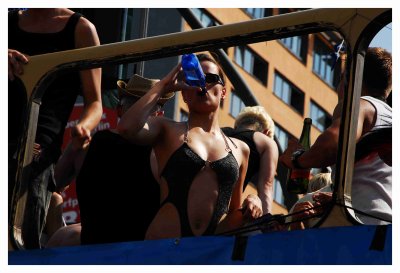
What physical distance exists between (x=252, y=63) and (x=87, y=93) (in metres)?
45.7

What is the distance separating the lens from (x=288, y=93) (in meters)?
55.0

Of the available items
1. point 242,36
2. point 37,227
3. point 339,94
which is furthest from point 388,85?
point 37,227

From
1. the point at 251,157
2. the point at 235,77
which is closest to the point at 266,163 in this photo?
the point at 251,157

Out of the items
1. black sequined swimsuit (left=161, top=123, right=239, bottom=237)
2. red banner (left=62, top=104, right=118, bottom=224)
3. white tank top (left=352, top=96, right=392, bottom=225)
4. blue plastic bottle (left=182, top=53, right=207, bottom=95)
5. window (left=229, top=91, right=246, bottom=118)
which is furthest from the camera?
window (left=229, top=91, right=246, bottom=118)

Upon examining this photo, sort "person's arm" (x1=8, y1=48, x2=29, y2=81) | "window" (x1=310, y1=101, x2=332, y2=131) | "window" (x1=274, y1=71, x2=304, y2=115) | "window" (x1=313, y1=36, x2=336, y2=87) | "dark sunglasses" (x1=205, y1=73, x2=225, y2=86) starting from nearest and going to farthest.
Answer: "person's arm" (x1=8, y1=48, x2=29, y2=81) → "dark sunglasses" (x1=205, y1=73, x2=225, y2=86) → "window" (x1=274, y1=71, x2=304, y2=115) → "window" (x1=310, y1=101, x2=332, y2=131) → "window" (x1=313, y1=36, x2=336, y2=87)

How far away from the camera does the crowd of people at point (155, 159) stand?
5711mm

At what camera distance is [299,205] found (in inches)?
232

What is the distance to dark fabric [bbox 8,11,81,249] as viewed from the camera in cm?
598

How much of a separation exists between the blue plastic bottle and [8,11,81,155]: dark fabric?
57 centimetres

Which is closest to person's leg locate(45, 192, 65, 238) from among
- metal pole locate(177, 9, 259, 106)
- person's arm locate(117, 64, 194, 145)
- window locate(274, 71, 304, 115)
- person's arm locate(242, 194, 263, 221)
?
person's arm locate(117, 64, 194, 145)

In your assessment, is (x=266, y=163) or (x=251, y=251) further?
(x=266, y=163)

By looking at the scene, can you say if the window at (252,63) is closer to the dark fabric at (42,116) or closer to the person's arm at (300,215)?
the dark fabric at (42,116)

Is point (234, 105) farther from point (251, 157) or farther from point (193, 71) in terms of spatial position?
Answer: point (193, 71)

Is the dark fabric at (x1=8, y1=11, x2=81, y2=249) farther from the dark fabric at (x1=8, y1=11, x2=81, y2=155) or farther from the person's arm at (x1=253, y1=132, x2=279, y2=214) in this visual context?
the person's arm at (x1=253, y1=132, x2=279, y2=214)
